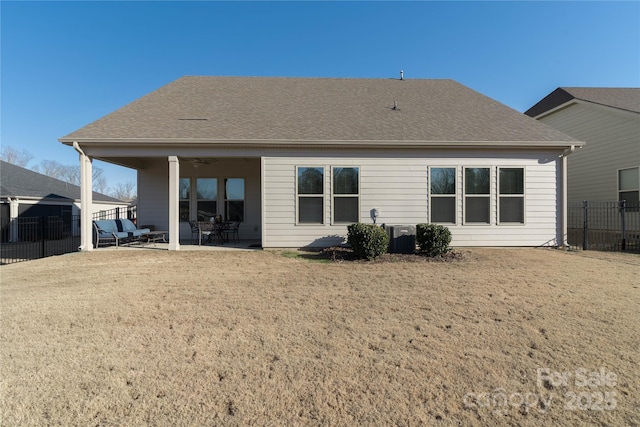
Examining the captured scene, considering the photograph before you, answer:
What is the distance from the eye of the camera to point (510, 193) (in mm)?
9641

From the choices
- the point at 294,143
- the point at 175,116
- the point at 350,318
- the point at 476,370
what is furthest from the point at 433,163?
the point at 175,116

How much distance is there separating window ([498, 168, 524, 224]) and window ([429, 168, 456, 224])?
4.68 ft

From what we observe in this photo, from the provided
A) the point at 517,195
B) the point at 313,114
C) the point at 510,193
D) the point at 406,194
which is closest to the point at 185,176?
the point at 313,114

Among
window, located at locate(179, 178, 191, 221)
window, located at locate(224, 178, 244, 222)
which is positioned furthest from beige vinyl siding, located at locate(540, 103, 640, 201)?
window, located at locate(179, 178, 191, 221)

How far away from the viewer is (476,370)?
8.96 feet

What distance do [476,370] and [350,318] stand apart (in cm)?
157

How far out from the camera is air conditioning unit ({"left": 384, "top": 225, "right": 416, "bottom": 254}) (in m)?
8.70

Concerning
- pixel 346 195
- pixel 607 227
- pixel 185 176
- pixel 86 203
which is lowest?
pixel 607 227

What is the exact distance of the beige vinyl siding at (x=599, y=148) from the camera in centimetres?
1170

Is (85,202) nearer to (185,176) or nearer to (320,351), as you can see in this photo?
(185,176)

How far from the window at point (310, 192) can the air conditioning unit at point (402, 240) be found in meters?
2.24

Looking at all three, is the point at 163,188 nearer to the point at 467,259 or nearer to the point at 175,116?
the point at 175,116

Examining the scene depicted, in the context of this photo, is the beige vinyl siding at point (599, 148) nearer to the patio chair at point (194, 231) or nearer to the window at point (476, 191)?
the window at point (476, 191)

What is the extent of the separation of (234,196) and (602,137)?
14908 millimetres
